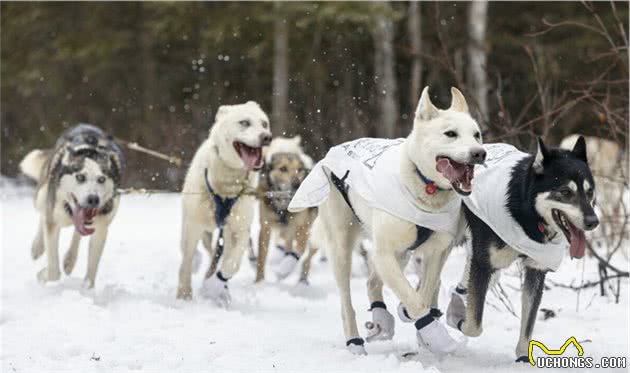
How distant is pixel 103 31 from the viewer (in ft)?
73.4

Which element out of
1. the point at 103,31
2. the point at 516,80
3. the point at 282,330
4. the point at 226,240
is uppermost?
the point at 103,31

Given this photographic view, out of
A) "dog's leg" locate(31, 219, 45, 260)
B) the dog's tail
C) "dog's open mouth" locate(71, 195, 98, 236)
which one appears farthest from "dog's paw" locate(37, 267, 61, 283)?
the dog's tail

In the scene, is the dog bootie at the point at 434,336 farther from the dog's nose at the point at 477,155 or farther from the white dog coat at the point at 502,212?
the dog's nose at the point at 477,155

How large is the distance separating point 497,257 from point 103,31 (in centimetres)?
1901

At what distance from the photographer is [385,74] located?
17.5 metres

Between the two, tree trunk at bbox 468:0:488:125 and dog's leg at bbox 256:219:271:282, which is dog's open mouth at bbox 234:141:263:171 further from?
tree trunk at bbox 468:0:488:125

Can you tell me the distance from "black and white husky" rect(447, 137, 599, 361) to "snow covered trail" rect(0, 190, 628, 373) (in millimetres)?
404

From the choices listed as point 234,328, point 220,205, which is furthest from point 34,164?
point 234,328

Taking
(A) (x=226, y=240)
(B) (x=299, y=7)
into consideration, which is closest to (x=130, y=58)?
(B) (x=299, y=7)

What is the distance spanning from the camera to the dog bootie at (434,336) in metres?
4.75

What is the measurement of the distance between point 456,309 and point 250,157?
94.6 inches

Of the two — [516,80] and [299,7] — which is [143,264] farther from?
[516,80]

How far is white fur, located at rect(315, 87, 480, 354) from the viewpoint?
15.1 feet
